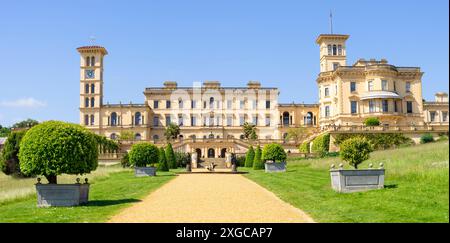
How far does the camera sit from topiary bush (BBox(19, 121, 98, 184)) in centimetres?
1399

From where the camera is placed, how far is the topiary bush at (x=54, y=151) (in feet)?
45.9

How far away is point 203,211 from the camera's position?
41.9 ft

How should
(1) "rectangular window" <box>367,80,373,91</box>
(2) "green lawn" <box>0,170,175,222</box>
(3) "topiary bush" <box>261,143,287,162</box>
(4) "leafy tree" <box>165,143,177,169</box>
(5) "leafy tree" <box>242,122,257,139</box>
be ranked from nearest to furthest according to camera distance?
(2) "green lawn" <box>0,170,175,222</box>, (3) "topiary bush" <box>261,143,287,162</box>, (4) "leafy tree" <box>165,143,177,169</box>, (1) "rectangular window" <box>367,80,373,91</box>, (5) "leafy tree" <box>242,122,257,139</box>

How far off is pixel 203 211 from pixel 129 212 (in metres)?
1.89

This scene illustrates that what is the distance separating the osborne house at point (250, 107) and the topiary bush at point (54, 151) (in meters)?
47.2

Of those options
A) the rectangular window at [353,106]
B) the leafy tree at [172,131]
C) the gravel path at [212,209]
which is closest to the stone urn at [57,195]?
the gravel path at [212,209]

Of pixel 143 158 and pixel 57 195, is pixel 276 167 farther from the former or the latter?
pixel 57 195

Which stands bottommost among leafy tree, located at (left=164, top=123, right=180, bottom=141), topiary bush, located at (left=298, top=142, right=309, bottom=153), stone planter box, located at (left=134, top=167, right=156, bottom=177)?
stone planter box, located at (left=134, top=167, right=156, bottom=177)

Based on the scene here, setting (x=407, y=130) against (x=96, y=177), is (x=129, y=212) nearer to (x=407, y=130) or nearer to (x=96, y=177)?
(x=96, y=177)

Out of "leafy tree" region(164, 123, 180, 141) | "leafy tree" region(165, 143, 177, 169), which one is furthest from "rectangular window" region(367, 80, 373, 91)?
"leafy tree" region(165, 143, 177, 169)

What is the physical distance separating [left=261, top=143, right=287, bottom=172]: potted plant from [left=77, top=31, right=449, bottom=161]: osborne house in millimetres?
28195

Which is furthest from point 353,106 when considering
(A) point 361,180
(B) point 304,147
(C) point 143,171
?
(A) point 361,180

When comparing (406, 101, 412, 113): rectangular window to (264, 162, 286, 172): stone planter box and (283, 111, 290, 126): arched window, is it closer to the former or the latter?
(283, 111, 290, 126): arched window

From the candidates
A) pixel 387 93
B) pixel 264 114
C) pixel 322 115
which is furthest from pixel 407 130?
pixel 264 114
